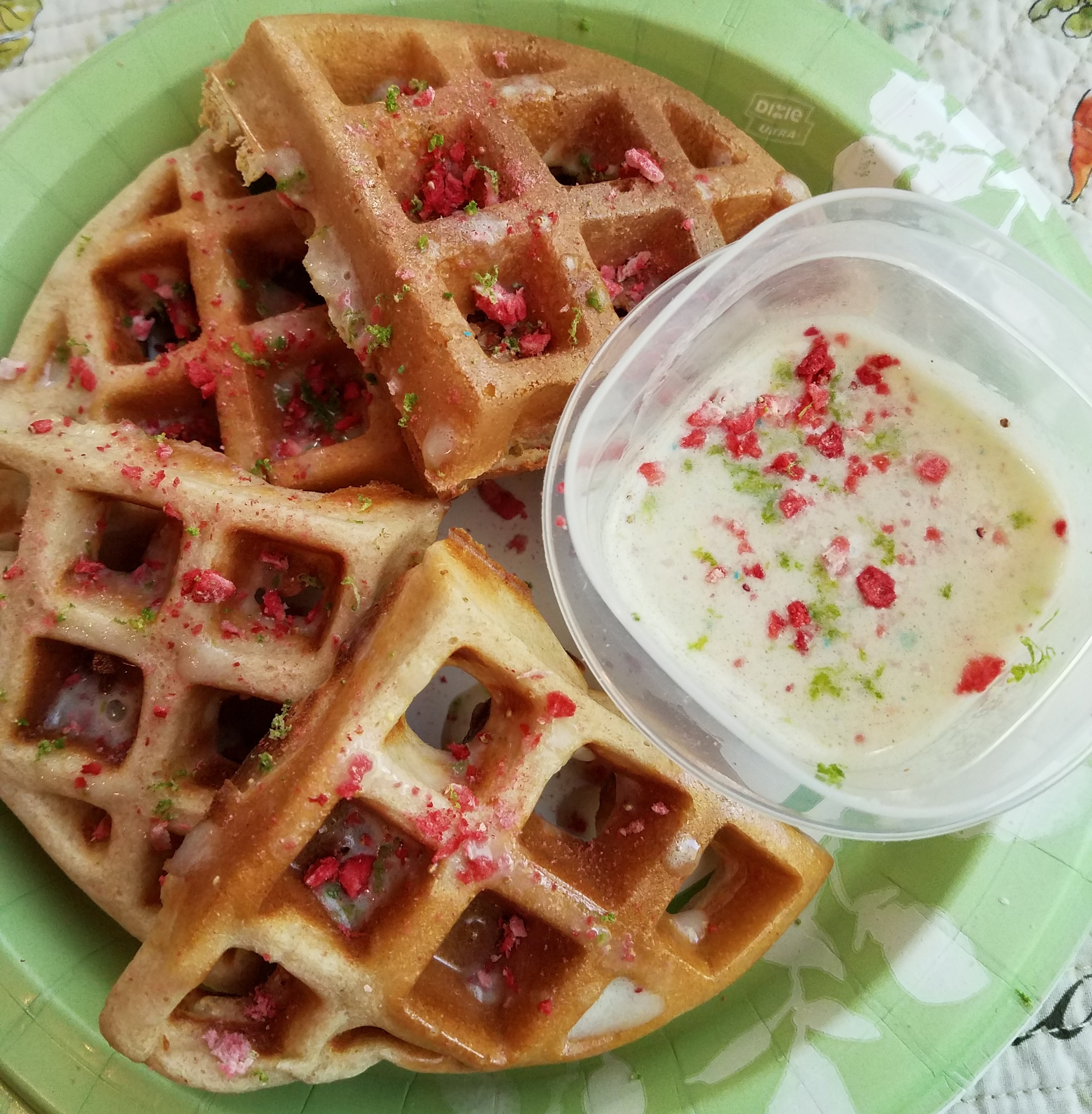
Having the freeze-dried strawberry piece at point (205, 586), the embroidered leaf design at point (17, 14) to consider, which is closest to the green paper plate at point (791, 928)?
the embroidered leaf design at point (17, 14)

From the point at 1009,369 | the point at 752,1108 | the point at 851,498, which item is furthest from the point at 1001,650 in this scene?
the point at 752,1108

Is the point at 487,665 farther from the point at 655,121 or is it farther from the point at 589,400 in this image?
the point at 655,121

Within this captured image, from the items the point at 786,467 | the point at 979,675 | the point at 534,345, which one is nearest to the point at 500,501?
the point at 534,345

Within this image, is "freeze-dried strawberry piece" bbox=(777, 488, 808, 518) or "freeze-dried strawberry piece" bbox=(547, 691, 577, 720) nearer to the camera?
"freeze-dried strawberry piece" bbox=(547, 691, 577, 720)

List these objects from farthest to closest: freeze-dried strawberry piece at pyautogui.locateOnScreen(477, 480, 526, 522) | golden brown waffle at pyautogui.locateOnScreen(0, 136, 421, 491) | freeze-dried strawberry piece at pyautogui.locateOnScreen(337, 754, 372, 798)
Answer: freeze-dried strawberry piece at pyautogui.locateOnScreen(477, 480, 526, 522) → golden brown waffle at pyautogui.locateOnScreen(0, 136, 421, 491) → freeze-dried strawberry piece at pyautogui.locateOnScreen(337, 754, 372, 798)

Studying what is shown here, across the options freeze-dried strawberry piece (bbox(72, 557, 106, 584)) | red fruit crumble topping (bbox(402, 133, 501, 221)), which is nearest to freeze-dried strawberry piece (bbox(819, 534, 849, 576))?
red fruit crumble topping (bbox(402, 133, 501, 221))

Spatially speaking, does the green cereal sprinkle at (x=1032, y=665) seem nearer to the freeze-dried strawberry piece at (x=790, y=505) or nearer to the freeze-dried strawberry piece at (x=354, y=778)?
the freeze-dried strawberry piece at (x=790, y=505)

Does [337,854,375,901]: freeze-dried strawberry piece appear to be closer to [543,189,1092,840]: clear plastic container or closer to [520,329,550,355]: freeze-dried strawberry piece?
[543,189,1092,840]: clear plastic container
